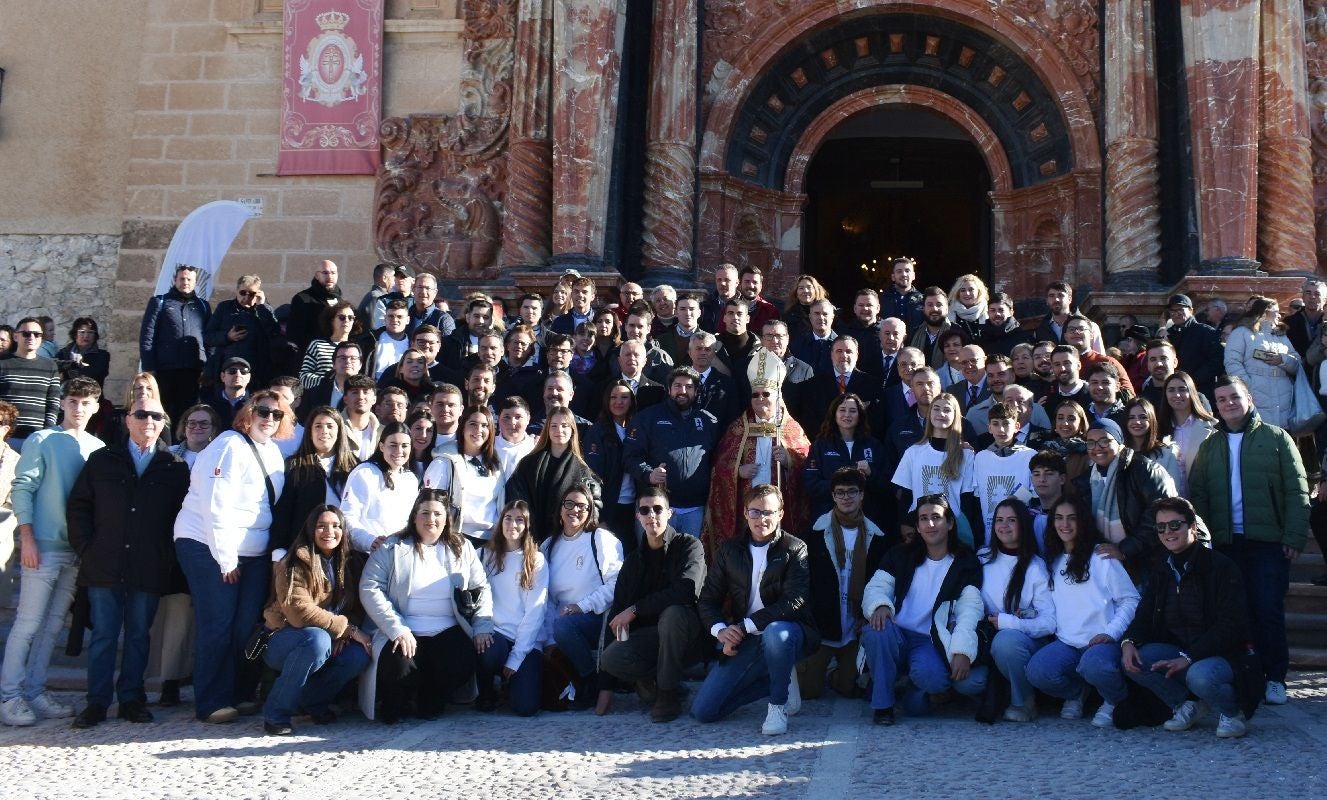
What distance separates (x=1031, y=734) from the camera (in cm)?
660

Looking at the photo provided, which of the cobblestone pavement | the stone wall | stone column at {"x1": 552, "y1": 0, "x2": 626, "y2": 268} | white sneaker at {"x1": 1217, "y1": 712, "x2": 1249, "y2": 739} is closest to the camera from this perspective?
the cobblestone pavement

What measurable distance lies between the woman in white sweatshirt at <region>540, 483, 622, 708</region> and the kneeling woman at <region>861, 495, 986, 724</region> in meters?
1.35

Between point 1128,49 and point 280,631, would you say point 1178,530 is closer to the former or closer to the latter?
point 280,631

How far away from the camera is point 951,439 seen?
7.89m

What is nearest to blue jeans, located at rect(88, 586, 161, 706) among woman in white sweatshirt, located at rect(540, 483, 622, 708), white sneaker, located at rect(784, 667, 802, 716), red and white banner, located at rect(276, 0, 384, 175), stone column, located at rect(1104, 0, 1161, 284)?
woman in white sweatshirt, located at rect(540, 483, 622, 708)

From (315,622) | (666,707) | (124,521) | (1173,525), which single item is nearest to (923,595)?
(1173,525)

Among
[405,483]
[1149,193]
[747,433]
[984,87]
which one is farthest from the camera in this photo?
[984,87]

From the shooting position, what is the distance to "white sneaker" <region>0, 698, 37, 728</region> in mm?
7027

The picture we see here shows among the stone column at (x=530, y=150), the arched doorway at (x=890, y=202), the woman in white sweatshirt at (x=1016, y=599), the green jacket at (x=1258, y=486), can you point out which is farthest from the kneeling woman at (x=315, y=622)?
the arched doorway at (x=890, y=202)

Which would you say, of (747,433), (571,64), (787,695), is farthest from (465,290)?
(787,695)

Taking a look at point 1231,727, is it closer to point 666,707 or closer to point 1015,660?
point 1015,660

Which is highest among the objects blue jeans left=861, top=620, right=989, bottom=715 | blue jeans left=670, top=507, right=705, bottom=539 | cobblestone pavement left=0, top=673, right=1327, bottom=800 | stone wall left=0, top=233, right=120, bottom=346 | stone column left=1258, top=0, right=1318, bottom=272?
stone column left=1258, top=0, right=1318, bottom=272

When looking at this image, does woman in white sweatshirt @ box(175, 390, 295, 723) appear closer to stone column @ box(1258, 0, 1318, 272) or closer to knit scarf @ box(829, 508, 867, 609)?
knit scarf @ box(829, 508, 867, 609)

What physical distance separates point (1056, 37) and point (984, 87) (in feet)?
2.65
